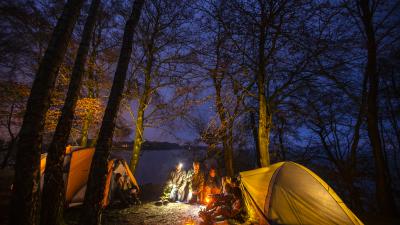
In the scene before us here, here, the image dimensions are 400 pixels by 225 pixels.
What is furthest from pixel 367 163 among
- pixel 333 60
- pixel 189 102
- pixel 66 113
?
pixel 66 113

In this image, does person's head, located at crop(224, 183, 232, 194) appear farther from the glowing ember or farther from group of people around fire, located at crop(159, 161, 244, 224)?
the glowing ember

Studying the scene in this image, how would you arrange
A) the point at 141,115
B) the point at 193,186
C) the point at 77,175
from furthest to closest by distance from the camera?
the point at 141,115, the point at 193,186, the point at 77,175

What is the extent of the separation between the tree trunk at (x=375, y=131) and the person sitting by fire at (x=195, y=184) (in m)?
6.64

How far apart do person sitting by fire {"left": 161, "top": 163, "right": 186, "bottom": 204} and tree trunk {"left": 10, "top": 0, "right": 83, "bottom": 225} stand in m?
6.46

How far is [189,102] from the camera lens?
33.0 feet

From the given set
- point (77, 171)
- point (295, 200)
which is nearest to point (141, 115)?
point (77, 171)

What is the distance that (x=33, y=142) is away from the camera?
4066 mm

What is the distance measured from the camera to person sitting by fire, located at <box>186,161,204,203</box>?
1012 centimetres

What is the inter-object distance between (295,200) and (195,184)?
17.5 feet

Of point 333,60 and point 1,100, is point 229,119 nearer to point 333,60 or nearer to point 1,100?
point 333,60

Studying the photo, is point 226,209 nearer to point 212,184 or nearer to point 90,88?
point 212,184

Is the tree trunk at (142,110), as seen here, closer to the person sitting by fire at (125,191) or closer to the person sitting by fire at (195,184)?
the person sitting by fire at (125,191)

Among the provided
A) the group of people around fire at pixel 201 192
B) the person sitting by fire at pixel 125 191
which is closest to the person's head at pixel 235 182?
the group of people around fire at pixel 201 192

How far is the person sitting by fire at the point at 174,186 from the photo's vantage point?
1028 centimetres
